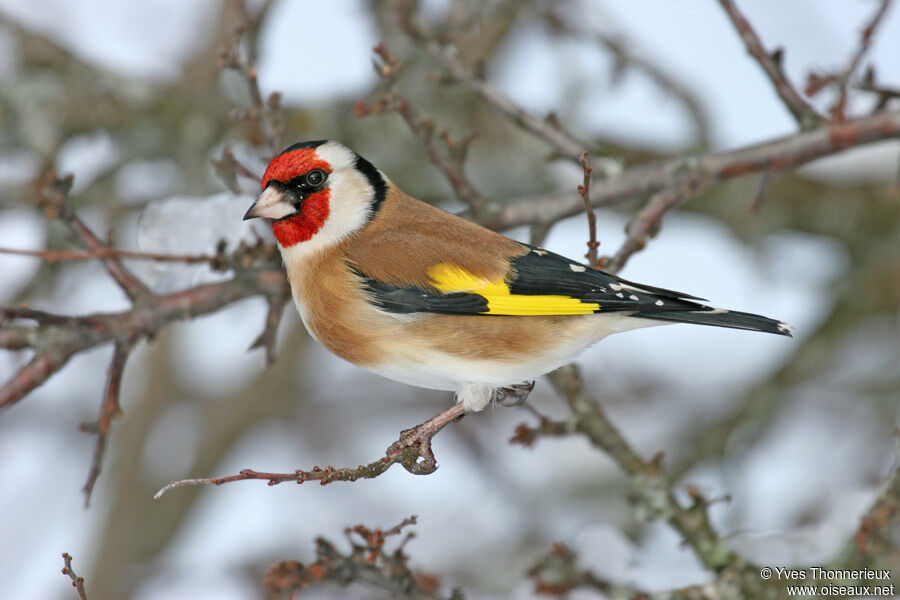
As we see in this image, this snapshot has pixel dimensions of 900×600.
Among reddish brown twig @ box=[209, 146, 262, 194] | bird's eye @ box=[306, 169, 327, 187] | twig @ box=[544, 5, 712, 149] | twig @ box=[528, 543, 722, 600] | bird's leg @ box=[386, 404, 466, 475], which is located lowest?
twig @ box=[528, 543, 722, 600]

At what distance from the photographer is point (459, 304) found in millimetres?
2877

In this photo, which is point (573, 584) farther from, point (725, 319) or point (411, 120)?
point (411, 120)

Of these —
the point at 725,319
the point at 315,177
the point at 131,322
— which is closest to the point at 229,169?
the point at 315,177

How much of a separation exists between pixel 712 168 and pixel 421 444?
1737 mm

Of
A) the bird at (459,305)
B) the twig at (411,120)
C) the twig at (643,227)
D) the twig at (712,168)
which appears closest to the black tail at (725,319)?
the bird at (459,305)

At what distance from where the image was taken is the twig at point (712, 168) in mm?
3566

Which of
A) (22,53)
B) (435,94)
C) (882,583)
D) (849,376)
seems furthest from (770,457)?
(22,53)

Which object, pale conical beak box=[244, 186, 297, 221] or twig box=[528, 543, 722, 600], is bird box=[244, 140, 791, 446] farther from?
twig box=[528, 543, 722, 600]

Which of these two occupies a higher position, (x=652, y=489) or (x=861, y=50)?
(x=861, y=50)

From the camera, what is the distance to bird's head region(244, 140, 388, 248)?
306 centimetres

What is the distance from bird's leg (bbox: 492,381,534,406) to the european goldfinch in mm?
95

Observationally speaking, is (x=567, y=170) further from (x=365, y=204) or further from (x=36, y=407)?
(x=36, y=407)

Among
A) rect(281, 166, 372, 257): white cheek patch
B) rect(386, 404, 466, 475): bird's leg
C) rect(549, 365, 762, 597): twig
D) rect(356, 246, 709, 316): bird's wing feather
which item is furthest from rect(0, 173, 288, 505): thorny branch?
rect(549, 365, 762, 597): twig

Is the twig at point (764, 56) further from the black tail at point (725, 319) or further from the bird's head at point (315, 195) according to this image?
the bird's head at point (315, 195)
